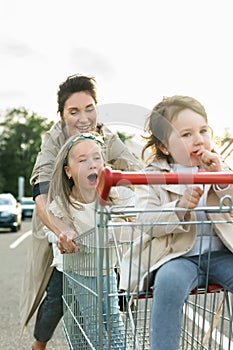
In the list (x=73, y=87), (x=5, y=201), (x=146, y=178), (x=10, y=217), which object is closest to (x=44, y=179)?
(x=73, y=87)

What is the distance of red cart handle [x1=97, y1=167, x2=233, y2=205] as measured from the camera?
2.82 m

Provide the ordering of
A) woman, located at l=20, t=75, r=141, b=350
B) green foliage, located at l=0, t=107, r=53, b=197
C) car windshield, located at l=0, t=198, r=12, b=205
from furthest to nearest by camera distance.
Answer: green foliage, located at l=0, t=107, r=53, b=197 < car windshield, located at l=0, t=198, r=12, b=205 < woman, located at l=20, t=75, r=141, b=350

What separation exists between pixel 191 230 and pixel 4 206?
24.2m

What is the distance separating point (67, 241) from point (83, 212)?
1.03 feet

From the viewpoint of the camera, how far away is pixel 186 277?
10.4 feet

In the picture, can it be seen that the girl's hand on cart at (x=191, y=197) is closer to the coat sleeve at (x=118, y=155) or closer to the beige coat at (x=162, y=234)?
the beige coat at (x=162, y=234)

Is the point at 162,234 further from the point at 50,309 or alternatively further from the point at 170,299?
the point at 50,309

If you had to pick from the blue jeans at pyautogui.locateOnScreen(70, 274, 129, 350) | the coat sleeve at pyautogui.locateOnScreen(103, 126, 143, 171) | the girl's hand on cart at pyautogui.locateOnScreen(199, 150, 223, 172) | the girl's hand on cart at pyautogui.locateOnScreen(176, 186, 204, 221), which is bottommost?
the blue jeans at pyautogui.locateOnScreen(70, 274, 129, 350)

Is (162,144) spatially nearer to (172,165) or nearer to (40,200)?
(172,165)

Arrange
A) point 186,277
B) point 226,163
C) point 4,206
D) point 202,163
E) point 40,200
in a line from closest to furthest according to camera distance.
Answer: point 186,277
point 202,163
point 226,163
point 40,200
point 4,206

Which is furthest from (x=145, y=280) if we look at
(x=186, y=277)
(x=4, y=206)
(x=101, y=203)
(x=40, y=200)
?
(x=4, y=206)

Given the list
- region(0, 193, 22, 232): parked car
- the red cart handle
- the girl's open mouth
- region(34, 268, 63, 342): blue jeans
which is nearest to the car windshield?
region(0, 193, 22, 232): parked car

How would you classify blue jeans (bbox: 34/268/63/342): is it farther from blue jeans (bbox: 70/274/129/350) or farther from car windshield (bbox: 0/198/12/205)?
car windshield (bbox: 0/198/12/205)

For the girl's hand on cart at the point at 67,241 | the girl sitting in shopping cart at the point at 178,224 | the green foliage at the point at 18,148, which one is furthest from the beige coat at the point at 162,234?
the green foliage at the point at 18,148
